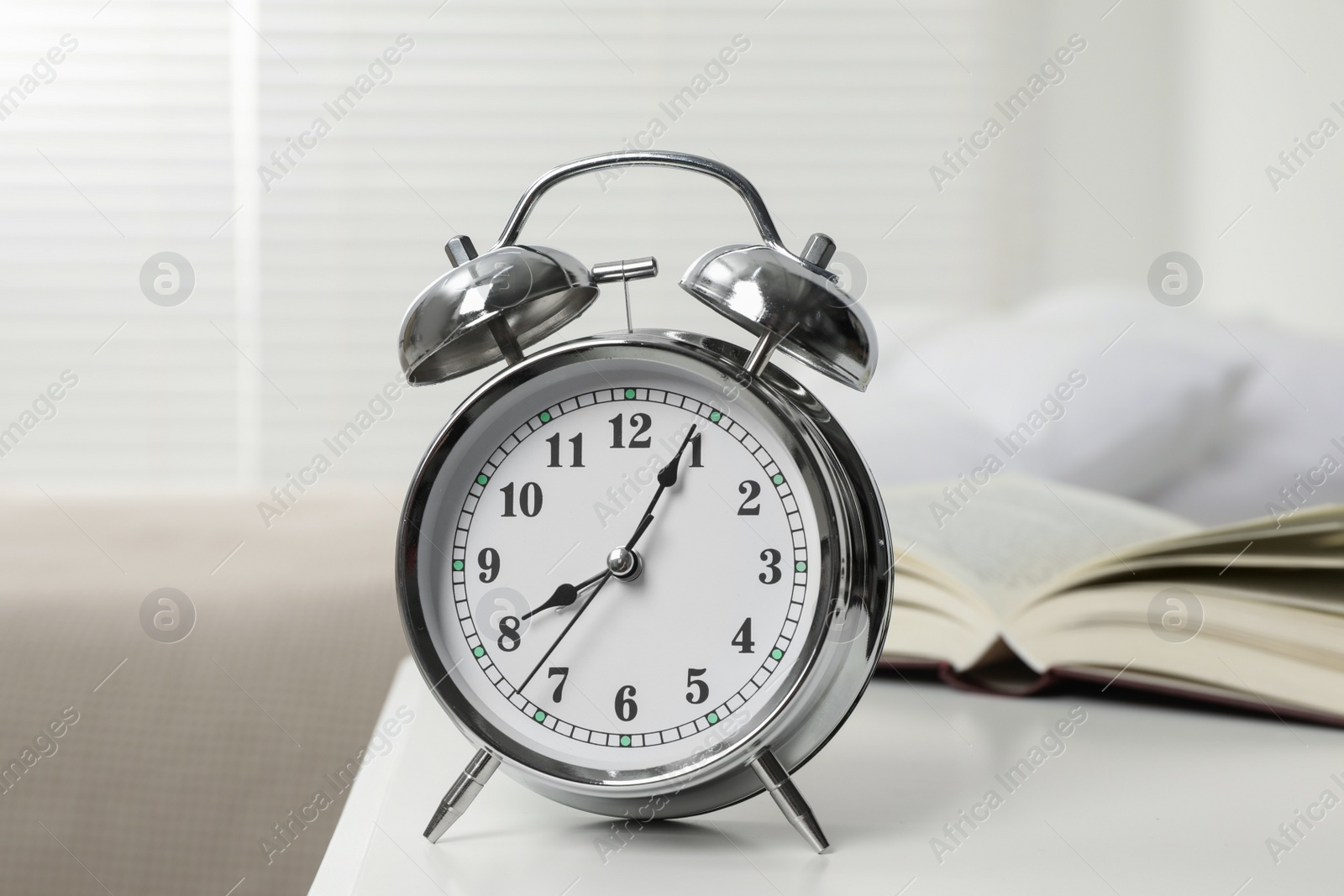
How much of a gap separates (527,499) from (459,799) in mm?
157

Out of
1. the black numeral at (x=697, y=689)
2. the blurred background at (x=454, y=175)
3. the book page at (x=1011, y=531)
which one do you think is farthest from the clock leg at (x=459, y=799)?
the blurred background at (x=454, y=175)

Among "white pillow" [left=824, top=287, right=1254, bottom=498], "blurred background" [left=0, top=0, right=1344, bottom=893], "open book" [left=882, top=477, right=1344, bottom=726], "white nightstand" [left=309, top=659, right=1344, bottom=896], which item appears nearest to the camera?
"white nightstand" [left=309, top=659, right=1344, bottom=896]

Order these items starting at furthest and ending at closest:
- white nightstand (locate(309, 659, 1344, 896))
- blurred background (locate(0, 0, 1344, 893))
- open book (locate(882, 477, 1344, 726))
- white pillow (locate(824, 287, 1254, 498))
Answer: blurred background (locate(0, 0, 1344, 893)), white pillow (locate(824, 287, 1254, 498)), open book (locate(882, 477, 1344, 726)), white nightstand (locate(309, 659, 1344, 896))

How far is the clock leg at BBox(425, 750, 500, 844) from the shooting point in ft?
1.83

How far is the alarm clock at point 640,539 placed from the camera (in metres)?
0.56

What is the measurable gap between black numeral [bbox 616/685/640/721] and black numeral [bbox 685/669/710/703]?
28 mm

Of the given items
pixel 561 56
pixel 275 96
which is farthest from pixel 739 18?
pixel 275 96

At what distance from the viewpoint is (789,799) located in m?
0.55

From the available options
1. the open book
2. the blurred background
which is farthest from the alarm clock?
the blurred background

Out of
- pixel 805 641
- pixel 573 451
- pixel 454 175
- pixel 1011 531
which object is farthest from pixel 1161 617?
pixel 454 175

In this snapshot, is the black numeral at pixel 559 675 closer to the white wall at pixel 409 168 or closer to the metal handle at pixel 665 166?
the metal handle at pixel 665 166

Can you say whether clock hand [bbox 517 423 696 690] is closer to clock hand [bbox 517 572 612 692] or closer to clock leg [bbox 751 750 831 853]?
clock hand [bbox 517 572 612 692]

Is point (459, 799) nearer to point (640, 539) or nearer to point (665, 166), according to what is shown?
point (640, 539)

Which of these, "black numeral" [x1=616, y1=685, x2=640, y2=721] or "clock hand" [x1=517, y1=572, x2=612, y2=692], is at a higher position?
"clock hand" [x1=517, y1=572, x2=612, y2=692]
